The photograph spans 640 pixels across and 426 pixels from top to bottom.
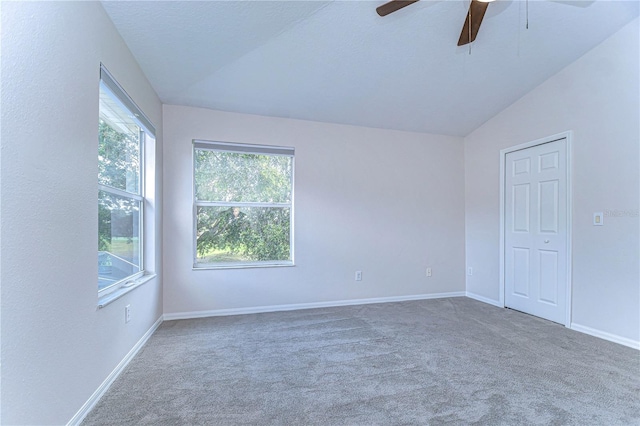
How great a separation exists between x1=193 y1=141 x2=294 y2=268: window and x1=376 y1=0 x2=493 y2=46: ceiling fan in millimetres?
1912

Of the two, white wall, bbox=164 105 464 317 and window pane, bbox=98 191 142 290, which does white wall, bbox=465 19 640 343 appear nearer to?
white wall, bbox=164 105 464 317

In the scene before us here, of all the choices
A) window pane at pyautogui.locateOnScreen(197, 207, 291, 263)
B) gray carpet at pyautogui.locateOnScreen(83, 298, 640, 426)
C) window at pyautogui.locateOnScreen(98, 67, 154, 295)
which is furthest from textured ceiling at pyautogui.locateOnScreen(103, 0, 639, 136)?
gray carpet at pyautogui.locateOnScreen(83, 298, 640, 426)

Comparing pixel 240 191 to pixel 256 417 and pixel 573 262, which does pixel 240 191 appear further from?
pixel 573 262

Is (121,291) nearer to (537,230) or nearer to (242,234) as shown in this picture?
(242,234)

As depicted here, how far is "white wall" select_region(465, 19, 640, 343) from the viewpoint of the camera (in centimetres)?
265

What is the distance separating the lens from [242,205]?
11.8 ft

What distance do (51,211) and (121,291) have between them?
99 centimetres

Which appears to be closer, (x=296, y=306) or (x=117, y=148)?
(x=117, y=148)

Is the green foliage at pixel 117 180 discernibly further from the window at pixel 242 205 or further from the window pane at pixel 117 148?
the window at pixel 242 205

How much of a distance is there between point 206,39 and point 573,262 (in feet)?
13.1

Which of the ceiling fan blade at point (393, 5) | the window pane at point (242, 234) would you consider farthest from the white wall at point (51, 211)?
the ceiling fan blade at point (393, 5)

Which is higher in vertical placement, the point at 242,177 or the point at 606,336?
the point at 242,177

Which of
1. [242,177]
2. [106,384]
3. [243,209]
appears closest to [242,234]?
[243,209]

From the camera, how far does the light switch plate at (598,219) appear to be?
284cm
